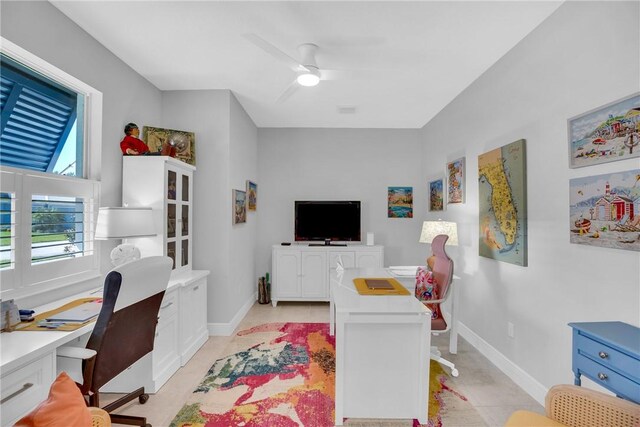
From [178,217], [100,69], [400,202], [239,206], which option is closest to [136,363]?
[178,217]

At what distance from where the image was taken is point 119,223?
228cm

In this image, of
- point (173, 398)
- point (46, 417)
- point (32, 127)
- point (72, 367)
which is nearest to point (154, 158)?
point (32, 127)

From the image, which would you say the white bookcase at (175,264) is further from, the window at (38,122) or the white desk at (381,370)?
the white desk at (381,370)

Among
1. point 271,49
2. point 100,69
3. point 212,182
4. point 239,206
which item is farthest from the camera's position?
point 239,206

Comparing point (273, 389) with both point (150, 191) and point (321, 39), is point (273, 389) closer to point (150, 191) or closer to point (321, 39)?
point (150, 191)

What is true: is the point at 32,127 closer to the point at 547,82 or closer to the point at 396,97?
the point at 396,97

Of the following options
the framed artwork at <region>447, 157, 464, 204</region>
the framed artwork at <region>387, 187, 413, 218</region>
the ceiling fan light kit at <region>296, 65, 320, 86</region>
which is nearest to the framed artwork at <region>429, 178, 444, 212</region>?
the framed artwork at <region>447, 157, 464, 204</region>

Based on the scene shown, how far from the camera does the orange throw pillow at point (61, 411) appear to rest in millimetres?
906

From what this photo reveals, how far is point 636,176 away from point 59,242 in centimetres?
360

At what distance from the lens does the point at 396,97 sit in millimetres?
3645

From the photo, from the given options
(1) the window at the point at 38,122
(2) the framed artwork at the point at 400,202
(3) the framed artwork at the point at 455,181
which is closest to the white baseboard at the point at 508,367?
(3) the framed artwork at the point at 455,181

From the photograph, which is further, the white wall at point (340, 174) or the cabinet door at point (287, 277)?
the white wall at point (340, 174)

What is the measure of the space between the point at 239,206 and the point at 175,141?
1.04m

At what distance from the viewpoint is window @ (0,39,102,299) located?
185 cm
